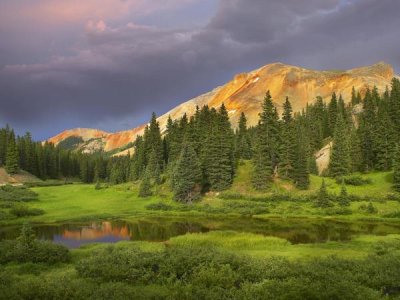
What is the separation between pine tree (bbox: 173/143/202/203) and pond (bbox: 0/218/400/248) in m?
Answer: 15.8

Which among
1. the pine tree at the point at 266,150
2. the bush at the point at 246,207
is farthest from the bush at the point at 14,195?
the pine tree at the point at 266,150

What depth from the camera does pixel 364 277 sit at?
1032 inches

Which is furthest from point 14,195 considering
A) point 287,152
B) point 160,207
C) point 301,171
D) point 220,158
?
point 301,171

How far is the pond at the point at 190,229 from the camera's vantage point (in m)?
51.7

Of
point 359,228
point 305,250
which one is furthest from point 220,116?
point 305,250

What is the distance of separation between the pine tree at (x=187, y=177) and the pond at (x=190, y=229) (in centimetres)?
1582

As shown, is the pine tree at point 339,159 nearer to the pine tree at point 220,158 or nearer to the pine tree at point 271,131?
the pine tree at point 271,131

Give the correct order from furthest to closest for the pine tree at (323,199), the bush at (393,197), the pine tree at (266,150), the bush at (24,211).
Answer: the pine tree at (266,150) < the bush at (393,197) < the pine tree at (323,199) < the bush at (24,211)

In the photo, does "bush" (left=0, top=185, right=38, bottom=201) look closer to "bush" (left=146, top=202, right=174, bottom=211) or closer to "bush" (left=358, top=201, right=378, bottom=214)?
"bush" (left=146, top=202, right=174, bottom=211)

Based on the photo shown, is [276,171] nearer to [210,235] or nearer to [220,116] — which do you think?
[220,116]

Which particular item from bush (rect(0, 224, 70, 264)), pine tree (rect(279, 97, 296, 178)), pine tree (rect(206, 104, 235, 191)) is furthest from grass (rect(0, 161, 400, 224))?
bush (rect(0, 224, 70, 264))

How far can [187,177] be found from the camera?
277 feet

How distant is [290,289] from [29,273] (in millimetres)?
18702

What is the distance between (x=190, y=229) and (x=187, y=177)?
26836 millimetres
